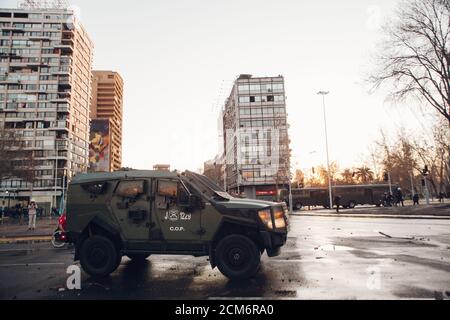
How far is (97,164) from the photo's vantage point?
70.7 metres

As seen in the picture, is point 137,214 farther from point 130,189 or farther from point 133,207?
point 130,189

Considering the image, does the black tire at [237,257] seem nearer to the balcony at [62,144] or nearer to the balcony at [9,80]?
the balcony at [62,144]

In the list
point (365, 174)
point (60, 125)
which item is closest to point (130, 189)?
→ point (60, 125)

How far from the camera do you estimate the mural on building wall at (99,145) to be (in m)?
70.5

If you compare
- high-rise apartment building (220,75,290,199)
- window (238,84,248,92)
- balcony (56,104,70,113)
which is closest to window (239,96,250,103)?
high-rise apartment building (220,75,290,199)

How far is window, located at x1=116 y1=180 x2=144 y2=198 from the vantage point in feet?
22.7

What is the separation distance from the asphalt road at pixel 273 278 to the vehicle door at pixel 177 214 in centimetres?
93

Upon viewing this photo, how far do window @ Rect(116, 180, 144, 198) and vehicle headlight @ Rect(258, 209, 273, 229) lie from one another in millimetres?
2661

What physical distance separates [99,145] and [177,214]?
69.9m

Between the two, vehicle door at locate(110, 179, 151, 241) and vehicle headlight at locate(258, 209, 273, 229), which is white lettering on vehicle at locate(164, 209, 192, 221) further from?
vehicle headlight at locate(258, 209, 273, 229)
